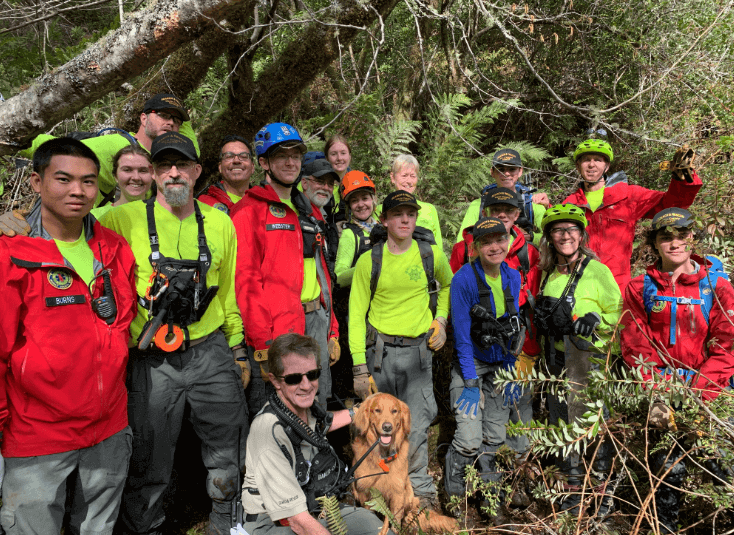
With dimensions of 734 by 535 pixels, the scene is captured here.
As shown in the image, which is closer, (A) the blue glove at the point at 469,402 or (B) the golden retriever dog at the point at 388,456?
(B) the golden retriever dog at the point at 388,456

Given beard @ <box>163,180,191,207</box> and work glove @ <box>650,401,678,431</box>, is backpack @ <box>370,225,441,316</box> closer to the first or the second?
beard @ <box>163,180,191,207</box>

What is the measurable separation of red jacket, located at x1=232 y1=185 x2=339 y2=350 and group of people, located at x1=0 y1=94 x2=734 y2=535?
2cm

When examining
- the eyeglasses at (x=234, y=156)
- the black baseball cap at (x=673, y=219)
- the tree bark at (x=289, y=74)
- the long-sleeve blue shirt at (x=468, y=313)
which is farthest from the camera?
the tree bark at (x=289, y=74)

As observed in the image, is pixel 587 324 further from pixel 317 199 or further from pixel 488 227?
pixel 317 199

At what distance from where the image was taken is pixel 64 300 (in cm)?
277

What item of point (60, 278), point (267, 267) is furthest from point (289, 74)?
point (60, 278)

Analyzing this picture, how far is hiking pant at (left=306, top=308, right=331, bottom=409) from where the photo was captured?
416 cm

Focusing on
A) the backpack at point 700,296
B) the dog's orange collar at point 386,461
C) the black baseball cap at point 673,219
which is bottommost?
the dog's orange collar at point 386,461

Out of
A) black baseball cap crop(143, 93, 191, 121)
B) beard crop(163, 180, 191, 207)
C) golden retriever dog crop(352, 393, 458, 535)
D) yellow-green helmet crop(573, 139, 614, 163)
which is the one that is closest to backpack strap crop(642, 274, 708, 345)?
yellow-green helmet crop(573, 139, 614, 163)

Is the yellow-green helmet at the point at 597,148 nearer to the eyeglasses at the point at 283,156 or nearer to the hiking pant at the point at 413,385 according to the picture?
the hiking pant at the point at 413,385

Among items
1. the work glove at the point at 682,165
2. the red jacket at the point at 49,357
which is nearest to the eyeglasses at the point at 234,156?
the red jacket at the point at 49,357

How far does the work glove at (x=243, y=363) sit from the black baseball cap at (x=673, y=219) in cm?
352

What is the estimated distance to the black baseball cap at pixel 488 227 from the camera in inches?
161

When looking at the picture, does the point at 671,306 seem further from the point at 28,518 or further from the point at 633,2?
the point at 633,2
